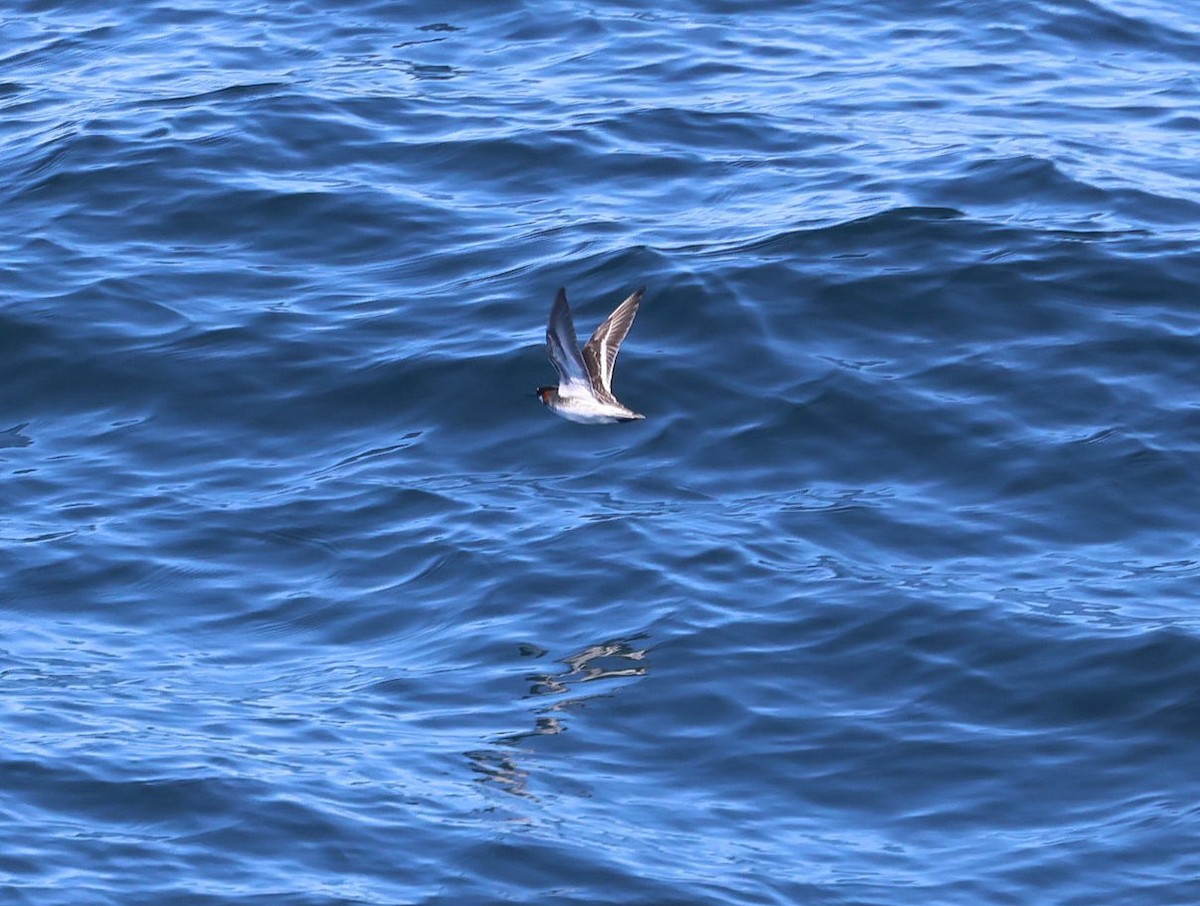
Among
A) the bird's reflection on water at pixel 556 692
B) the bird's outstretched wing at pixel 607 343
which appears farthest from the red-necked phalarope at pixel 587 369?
the bird's reflection on water at pixel 556 692

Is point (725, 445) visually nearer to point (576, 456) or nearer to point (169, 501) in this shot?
point (576, 456)

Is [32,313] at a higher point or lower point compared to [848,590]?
higher

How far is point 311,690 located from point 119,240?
693 centimetres

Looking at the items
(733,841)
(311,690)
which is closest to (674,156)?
(311,690)

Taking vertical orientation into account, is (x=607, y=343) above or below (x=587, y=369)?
above

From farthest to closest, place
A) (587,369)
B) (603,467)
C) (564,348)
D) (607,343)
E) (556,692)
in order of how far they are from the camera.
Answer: (603,467)
(607,343)
(587,369)
(564,348)
(556,692)

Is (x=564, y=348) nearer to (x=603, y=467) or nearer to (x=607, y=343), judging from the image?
(x=607, y=343)

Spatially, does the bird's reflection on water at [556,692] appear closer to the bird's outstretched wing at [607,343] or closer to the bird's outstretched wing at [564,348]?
the bird's outstretched wing at [564,348]

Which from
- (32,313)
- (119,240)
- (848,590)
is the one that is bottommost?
(848,590)

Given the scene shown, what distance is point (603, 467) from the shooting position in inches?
525

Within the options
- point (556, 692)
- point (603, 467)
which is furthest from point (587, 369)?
point (556, 692)

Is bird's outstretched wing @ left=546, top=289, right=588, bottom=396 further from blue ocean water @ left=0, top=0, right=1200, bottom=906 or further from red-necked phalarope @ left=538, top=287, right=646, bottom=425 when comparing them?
blue ocean water @ left=0, top=0, right=1200, bottom=906

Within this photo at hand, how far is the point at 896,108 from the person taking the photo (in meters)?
18.5

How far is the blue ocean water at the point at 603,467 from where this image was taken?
9.80 meters
